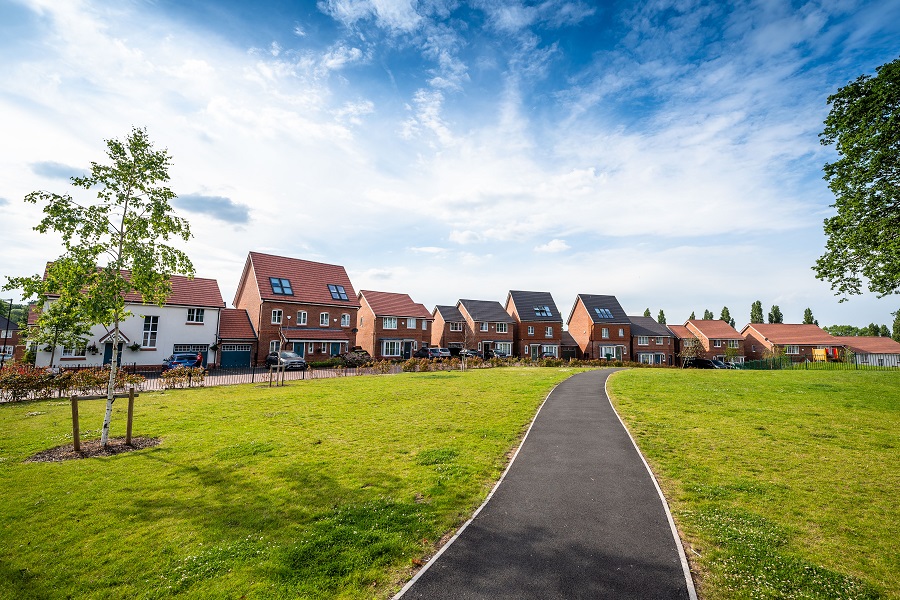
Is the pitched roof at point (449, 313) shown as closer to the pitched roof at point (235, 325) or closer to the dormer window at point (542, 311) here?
the dormer window at point (542, 311)

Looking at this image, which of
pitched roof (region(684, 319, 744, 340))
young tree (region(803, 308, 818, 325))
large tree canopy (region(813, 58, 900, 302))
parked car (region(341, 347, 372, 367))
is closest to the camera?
large tree canopy (region(813, 58, 900, 302))

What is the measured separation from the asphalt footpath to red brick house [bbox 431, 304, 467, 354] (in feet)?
154

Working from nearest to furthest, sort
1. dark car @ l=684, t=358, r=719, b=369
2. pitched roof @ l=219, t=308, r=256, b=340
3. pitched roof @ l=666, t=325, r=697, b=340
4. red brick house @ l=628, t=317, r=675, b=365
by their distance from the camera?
1. pitched roof @ l=219, t=308, r=256, b=340
2. dark car @ l=684, t=358, r=719, b=369
3. red brick house @ l=628, t=317, r=675, b=365
4. pitched roof @ l=666, t=325, r=697, b=340

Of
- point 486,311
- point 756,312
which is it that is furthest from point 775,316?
point 486,311

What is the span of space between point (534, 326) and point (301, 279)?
3451cm

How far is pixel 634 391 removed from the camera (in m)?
21.5

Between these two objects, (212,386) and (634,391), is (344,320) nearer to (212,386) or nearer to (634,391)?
(212,386)

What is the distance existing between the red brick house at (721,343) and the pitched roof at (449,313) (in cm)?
4244

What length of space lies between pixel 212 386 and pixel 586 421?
21.4 m

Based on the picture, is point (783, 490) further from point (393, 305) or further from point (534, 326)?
point (534, 326)

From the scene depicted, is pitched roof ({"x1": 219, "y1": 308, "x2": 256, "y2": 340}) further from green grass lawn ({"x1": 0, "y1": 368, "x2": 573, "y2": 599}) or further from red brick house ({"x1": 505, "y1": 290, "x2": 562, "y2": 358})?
red brick house ({"x1": 505, "y1": 290, "x2": 562, "y2": 358})

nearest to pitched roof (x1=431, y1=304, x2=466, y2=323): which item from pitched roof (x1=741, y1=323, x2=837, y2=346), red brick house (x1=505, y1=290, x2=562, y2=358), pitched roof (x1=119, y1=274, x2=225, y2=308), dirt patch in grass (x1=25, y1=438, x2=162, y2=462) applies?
red brick house (x1=505, y1=290, x2=562, y2=358)

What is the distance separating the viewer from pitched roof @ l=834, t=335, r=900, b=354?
70188mm

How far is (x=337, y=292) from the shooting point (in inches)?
1827
